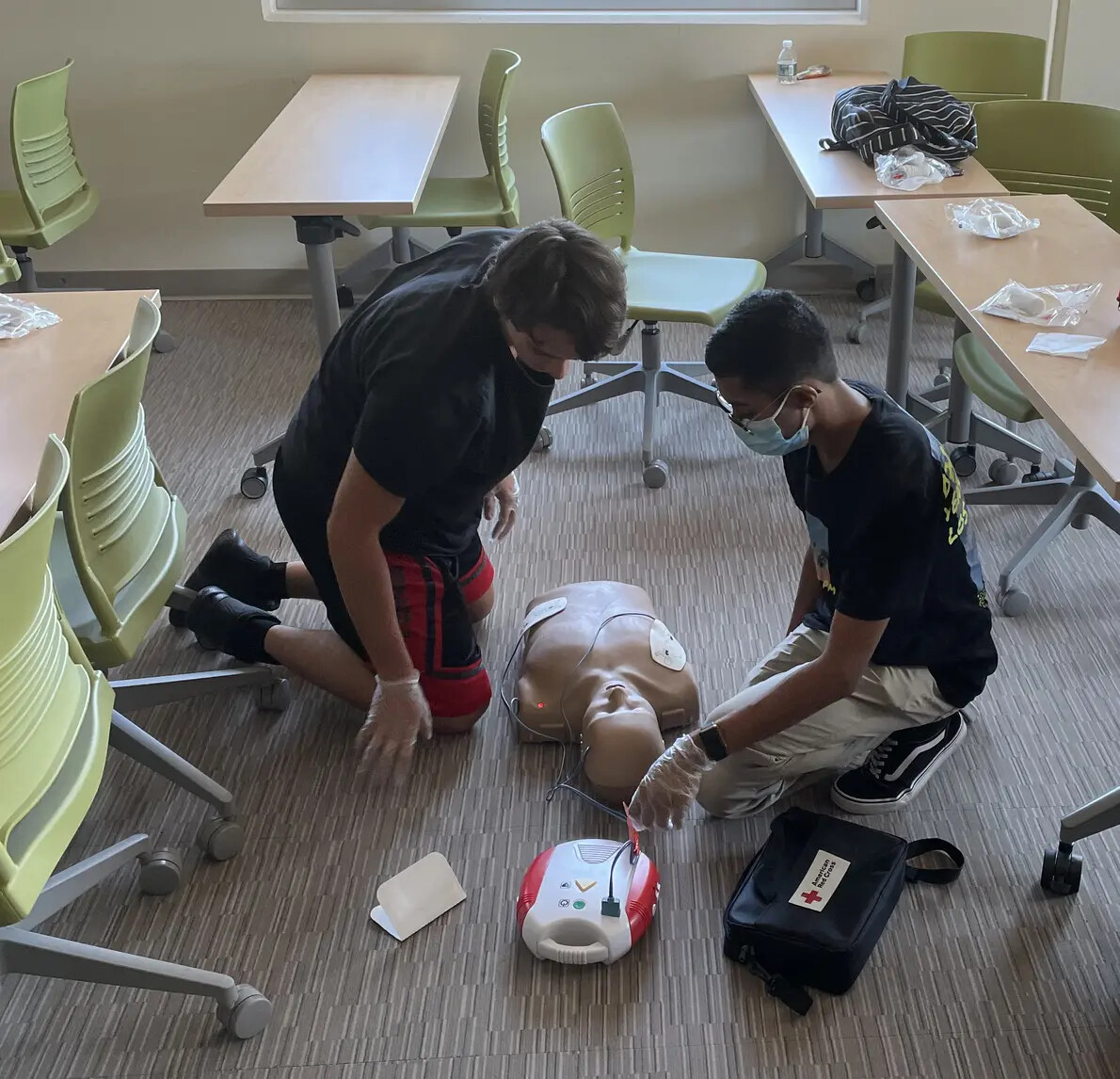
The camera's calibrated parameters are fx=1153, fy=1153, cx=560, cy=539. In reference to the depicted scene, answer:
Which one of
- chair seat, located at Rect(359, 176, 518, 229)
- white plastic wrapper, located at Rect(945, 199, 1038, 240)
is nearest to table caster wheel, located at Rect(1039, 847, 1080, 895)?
white plastic wrapper, located at Rect(945, 199, 1038, 240)

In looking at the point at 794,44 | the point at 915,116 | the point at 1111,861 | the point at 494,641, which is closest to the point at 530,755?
the point at 494,641

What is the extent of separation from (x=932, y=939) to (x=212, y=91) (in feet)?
11.8

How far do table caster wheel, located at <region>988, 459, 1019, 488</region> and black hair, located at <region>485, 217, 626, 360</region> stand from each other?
160 cm

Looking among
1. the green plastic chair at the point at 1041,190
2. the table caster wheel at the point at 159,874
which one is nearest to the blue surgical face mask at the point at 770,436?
the green plastic chair at the point at 1041,190

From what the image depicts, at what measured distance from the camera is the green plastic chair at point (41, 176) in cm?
343

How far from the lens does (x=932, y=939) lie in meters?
1.79

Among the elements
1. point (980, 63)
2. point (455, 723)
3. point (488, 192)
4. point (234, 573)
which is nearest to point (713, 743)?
point (455, 723)

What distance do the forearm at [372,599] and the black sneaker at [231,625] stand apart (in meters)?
0.40

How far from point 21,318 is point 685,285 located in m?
1.64

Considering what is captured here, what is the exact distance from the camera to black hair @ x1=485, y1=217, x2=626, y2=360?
1.63 metres

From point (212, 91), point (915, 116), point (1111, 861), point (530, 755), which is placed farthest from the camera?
point (212, 91)

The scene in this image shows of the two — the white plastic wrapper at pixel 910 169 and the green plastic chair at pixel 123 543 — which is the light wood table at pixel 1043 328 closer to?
the white plastic wrapper at pixel 910 169

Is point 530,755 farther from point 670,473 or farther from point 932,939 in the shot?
point 670,473

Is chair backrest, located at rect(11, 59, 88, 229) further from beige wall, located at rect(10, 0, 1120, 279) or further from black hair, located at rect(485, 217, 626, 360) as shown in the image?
black hair, located at rect(485, 217, 626, 360)
